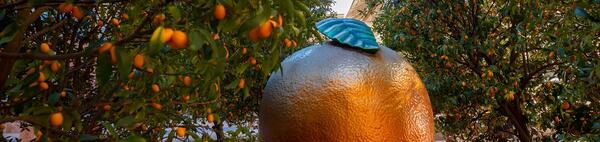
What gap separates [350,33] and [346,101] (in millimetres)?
779

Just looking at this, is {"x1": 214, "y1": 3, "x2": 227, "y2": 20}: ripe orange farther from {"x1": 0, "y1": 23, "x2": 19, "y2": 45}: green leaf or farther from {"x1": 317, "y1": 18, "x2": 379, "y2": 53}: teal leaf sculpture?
{"x1": 317, "y1": 18, "x2": 379, "y2": 53}: teal leaf sculpture

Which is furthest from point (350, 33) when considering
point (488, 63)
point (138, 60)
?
point (138, 60)

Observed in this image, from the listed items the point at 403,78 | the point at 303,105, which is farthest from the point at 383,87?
the point at 303,105

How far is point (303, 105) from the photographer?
3.84 metres

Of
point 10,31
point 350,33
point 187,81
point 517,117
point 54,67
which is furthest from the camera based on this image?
point 517,117

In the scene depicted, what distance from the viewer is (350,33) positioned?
4.35 meters

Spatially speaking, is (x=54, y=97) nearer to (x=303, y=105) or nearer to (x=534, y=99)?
(x=303, y=105)

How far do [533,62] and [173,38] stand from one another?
5746 millimetres

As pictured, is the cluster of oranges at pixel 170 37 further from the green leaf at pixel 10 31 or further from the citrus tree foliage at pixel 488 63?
the citrus tree foliage at pixel 488 63

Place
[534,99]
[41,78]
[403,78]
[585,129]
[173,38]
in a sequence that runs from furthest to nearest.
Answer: [534,99]
[585,129]
[403,78]
[41,78]
[173,38]

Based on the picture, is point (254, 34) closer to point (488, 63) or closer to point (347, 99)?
point (347, 99)

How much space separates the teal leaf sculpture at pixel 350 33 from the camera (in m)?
4.19

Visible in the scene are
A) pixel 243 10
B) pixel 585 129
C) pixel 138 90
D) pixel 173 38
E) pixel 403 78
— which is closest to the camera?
pixel 173 38

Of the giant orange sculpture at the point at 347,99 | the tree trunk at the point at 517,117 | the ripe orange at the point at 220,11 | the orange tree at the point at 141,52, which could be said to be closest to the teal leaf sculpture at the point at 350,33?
the giant orange sculpture at the point at 347,99
